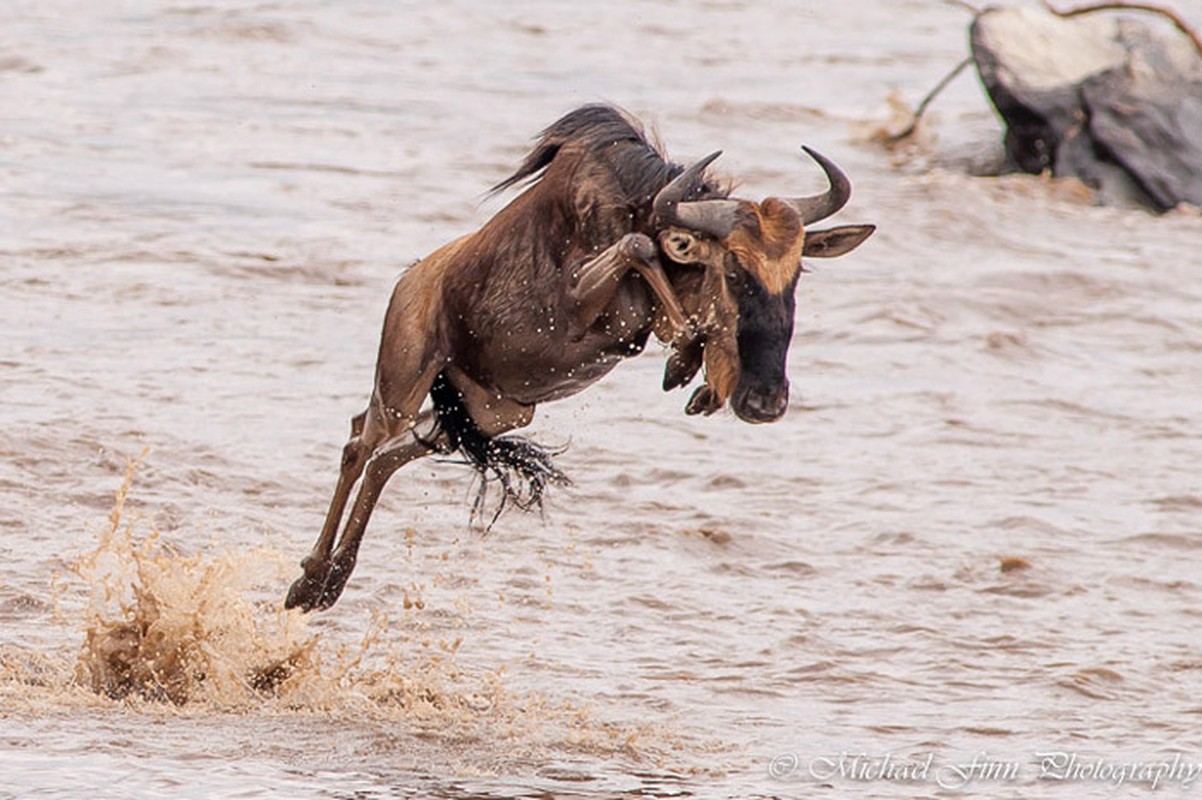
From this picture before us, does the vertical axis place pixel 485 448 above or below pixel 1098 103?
above

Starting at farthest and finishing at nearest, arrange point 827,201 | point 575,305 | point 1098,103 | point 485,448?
point 1098,103
point 485,448
point 575,305
point 827,201

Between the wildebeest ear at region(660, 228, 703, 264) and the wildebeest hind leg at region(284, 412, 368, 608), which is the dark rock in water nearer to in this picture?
the wildebeest hind leg at region(284, 412, 368, 608)

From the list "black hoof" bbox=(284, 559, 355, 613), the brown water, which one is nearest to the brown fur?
the brown water

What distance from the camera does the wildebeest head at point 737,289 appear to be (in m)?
6.21

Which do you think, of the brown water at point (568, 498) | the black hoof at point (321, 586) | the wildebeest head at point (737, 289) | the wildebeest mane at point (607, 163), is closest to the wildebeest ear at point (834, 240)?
the wildebeest head at point (737, 289)

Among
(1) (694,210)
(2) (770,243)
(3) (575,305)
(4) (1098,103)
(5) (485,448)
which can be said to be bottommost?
(4) (1098,103)

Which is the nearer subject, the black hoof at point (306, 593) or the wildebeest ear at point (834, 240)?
the wildebeest ear at point (834, 240)

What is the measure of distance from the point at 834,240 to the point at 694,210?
1.67 feet

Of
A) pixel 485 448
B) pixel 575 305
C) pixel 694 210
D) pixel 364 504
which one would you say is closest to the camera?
pixel 694 210

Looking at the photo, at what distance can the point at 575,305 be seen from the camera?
255 inches

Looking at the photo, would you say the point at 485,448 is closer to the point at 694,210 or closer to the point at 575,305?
the point at 575,305

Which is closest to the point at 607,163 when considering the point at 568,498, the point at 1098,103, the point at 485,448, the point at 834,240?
the point at 834,240

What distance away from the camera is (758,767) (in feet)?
24.2

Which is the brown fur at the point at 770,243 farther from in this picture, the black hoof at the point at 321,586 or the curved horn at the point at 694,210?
the black hoof at the point at 321,586
